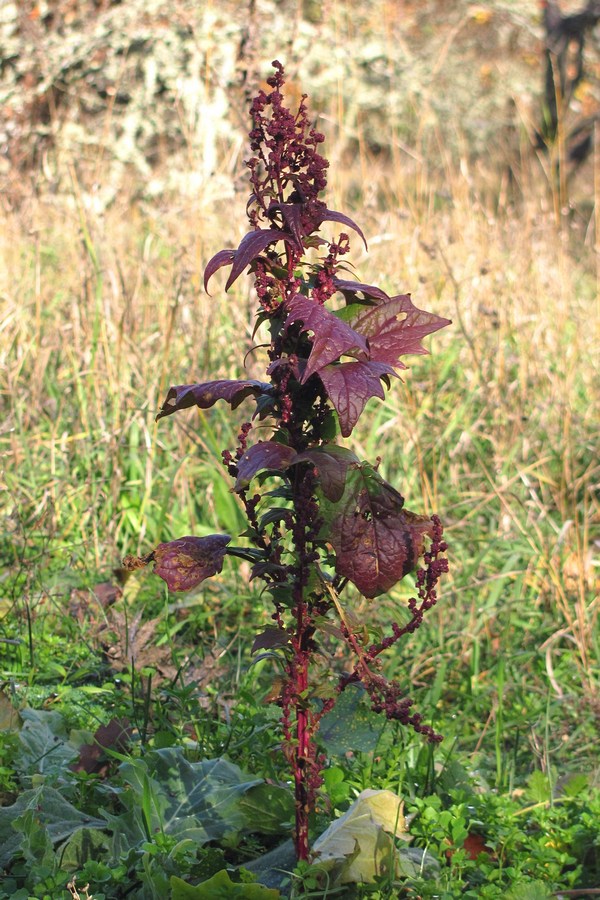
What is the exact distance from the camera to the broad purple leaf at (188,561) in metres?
1.50

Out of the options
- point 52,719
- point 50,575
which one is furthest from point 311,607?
point 50,575

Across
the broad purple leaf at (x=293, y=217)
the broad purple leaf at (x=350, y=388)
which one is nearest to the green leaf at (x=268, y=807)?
the broad purple leaf at (x=350, y=388)

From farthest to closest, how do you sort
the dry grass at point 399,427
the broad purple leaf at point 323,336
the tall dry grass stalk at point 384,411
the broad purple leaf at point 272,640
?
the tall dry grass stalk at point 384,411, the dry grass at point 399,427, the broad purple leaf at point 272,640, the broad purple leaf at point 323,336

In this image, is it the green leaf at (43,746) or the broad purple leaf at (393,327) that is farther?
the green leaf at (43,746)

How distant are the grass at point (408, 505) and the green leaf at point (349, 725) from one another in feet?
0.36

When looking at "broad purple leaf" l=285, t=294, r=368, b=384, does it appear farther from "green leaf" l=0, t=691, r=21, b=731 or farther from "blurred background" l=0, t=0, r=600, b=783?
"green leaf" l=0, t=691, r=21, b=731

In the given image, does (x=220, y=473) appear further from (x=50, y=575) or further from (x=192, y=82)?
(x=192, y=82)

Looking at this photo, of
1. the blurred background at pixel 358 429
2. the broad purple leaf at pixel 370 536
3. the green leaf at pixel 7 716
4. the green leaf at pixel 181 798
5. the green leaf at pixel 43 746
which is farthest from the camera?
the blurred background at pixel 358 429

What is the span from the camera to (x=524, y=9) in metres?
11.0

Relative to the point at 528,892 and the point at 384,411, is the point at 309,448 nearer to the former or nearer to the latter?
the point at 528,892

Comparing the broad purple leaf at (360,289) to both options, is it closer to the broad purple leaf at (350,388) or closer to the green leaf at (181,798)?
the broad purple leaf at (350,388)

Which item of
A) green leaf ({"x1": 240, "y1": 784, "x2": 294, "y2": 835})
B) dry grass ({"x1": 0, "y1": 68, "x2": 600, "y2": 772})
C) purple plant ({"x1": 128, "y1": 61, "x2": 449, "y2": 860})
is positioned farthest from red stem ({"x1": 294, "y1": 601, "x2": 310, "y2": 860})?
dry grass ({"x1": 0, "y1": 68, "x2": 600, "y2": 772})

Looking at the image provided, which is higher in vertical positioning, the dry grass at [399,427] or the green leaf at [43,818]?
the dry grass at [399,427]

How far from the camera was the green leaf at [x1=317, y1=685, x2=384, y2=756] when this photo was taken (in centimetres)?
170
